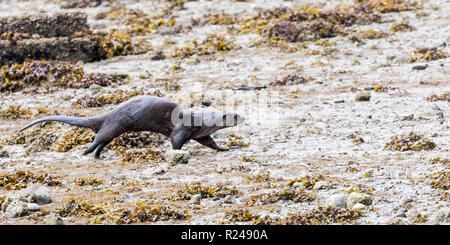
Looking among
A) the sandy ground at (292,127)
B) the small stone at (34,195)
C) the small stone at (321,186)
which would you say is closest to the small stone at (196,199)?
the sandy ground at (292,127)

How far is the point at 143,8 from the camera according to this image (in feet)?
56.3

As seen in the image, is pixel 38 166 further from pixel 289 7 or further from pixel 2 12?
pixel 2 12

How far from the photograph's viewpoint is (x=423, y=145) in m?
7.98

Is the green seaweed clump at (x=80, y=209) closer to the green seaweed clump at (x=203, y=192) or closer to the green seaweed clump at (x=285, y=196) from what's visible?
the green seaweed clump at (x=203, y=192)

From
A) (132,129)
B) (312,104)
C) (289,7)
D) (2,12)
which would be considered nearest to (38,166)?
(132,129)

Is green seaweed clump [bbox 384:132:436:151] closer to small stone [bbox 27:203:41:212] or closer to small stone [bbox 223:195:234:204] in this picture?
small stone [bbox 223:195:234:204]

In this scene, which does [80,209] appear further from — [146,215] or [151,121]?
[151,121]

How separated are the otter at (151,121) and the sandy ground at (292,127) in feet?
0.89

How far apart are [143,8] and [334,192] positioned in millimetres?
11306

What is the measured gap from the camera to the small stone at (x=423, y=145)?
7.95m

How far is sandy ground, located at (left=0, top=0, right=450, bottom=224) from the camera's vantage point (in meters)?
6.78

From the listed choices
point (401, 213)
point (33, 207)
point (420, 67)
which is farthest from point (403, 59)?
point (33, 207)

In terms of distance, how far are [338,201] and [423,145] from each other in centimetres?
205

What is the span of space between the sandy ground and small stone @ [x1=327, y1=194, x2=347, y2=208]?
0.43 feet
